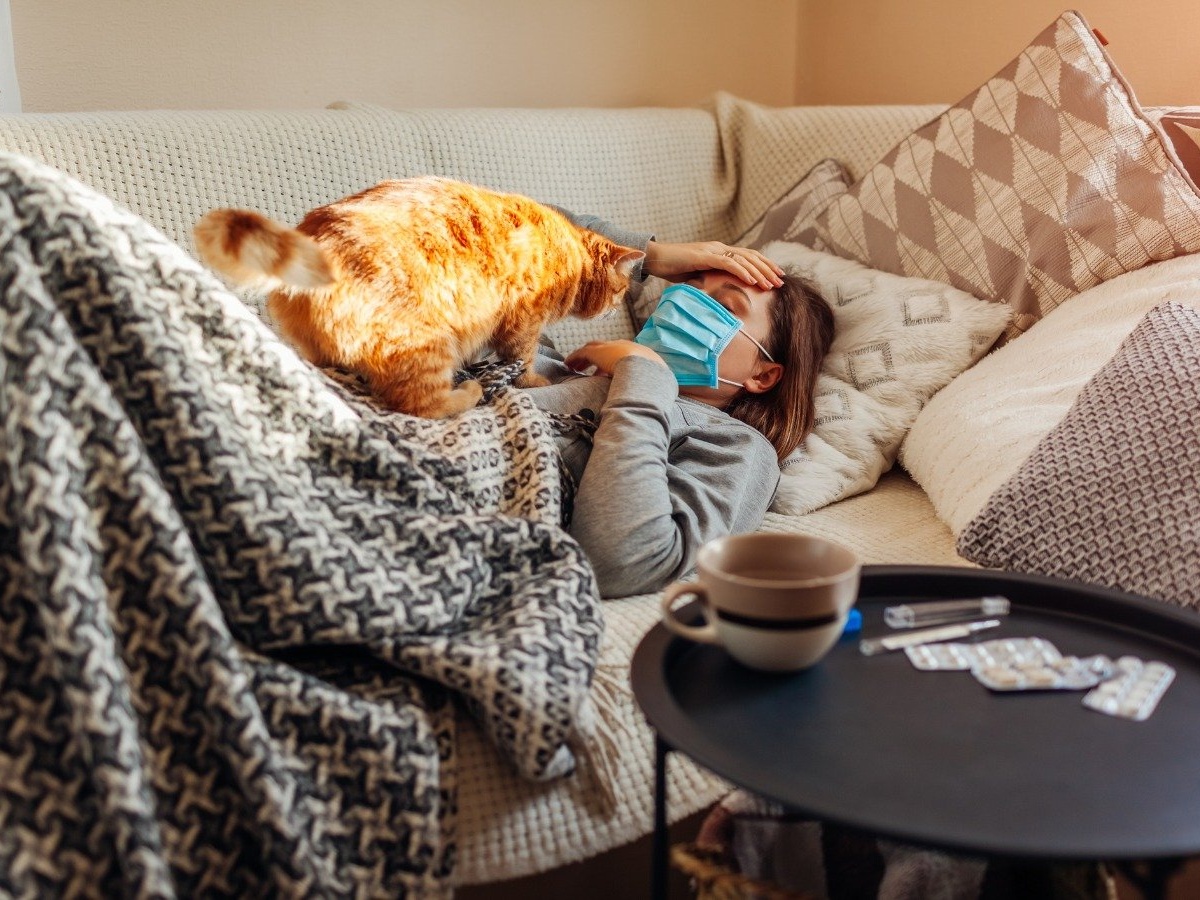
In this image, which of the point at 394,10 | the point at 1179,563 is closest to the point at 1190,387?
the point at 1179,563

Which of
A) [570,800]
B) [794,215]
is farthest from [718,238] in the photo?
[570,800]

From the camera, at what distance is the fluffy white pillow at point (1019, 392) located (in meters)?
1.34

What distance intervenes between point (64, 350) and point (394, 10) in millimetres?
1459

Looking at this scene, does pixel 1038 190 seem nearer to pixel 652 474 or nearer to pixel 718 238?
pixel 718 238

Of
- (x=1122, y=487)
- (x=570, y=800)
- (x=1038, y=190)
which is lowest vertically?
(x=570, y=800)

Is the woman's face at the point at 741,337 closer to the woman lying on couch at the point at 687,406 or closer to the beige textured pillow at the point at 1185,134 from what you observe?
the woman lying on couch at the point at 687,406

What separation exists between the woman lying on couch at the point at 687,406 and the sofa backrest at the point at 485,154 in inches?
6.9

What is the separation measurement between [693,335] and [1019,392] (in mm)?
445

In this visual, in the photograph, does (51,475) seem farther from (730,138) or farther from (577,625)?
(730,138)

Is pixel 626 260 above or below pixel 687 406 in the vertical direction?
above

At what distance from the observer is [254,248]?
1081mm

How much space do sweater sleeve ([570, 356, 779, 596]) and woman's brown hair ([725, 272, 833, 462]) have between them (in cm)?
11

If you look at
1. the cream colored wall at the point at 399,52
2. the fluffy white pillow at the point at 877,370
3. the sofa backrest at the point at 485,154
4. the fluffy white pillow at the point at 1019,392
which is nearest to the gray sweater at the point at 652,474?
the fluffy white pillow at the point at 877,370

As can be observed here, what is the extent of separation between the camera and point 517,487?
125 cm
